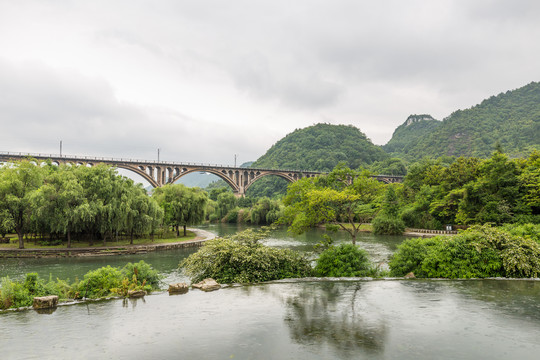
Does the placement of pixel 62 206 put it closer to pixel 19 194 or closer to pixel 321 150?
pixel 19 194

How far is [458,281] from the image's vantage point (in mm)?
12141

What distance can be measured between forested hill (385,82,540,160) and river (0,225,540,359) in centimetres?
11822

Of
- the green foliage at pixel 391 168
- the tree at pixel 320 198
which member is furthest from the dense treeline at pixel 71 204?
the green foliage at pixel 391 168

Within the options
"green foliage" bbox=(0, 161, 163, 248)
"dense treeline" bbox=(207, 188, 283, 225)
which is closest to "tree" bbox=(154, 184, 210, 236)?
"green foliage" bbox=(0, 161, 163, 248)

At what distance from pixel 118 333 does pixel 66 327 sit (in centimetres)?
144

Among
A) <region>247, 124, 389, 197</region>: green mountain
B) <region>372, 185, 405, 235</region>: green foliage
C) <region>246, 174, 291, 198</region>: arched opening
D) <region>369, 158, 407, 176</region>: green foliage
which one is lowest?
<region>372, 185, 405, 235</region>: green foliage

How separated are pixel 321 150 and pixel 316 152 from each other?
2603 mm

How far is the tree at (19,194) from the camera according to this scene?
2755 centimetres

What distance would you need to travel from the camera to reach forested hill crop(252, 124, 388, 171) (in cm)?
12700

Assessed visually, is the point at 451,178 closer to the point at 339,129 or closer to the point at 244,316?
the point at 244,316

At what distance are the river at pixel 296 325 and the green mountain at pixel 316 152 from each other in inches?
3980

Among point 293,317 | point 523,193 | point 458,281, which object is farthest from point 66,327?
point 523,193

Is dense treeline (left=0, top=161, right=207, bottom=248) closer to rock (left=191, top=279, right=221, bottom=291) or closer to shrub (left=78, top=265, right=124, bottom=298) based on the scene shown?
shrub (left=78, top=265, right=124, bottom=298)

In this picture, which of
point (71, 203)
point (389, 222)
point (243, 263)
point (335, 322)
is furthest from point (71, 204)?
point (389, 222)
